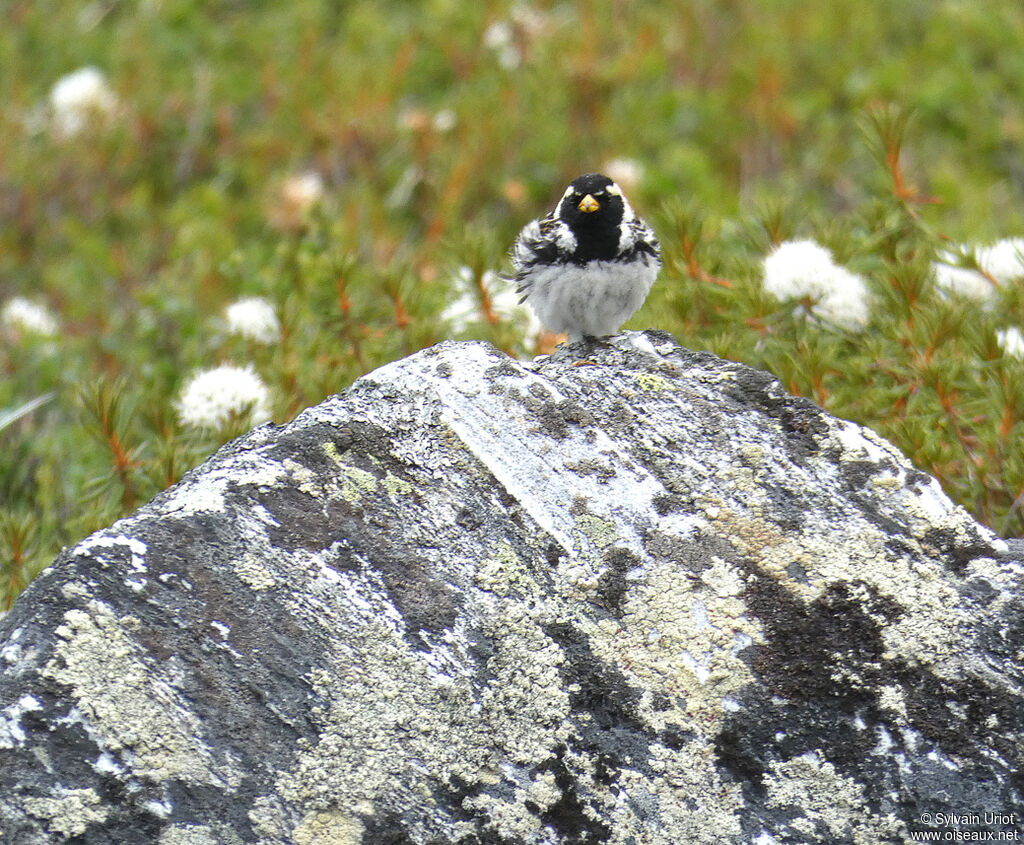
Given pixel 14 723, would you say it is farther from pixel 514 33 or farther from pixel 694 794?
pixel 514 33

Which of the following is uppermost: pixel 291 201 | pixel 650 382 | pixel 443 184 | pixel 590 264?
pixel 443 184

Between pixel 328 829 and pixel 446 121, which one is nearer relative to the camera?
pixel 328 829

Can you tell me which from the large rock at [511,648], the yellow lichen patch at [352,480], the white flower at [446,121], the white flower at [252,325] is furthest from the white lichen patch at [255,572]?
the white flower at [446,121]

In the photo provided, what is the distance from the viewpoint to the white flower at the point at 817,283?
15.1 ft

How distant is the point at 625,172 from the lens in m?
8.13

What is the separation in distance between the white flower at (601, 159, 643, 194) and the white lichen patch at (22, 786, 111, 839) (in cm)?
633

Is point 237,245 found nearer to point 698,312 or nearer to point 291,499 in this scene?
point 698,312

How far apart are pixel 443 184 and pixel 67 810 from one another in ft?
21.6

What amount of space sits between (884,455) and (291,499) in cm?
161

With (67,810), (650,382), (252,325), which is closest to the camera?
(67,810)

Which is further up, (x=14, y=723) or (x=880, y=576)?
(x=880, y=576)

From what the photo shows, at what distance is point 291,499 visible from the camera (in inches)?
108

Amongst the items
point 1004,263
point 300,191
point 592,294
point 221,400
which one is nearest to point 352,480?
point 221,400

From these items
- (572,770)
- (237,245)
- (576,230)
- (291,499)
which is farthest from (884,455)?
(237,245)
